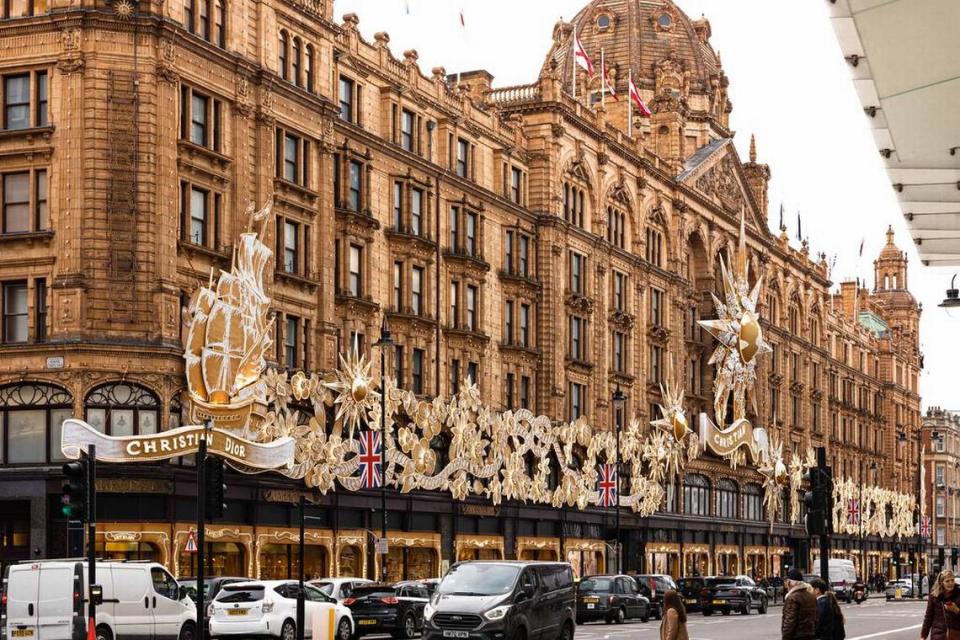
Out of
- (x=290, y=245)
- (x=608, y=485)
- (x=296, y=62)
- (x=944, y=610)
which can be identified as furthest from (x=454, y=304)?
(x=944, y=610)

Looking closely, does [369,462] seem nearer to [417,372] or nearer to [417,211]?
[417,372]

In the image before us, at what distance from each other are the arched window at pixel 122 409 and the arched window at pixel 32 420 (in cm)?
76

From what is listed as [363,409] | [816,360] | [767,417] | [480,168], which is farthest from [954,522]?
[363,409]

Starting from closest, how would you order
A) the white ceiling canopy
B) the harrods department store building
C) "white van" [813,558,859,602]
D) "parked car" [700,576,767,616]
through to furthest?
the white ceiling canopy
the harrods department store building
"parked car" [700,576,767,616]
"white van" [813,558,859,602]

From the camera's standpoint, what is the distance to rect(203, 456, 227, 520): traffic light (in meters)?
32.8

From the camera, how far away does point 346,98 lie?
6438 centimetres

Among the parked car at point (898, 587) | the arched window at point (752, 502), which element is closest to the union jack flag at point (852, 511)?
the arched window at point (752, 502)

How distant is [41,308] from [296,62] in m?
14.4

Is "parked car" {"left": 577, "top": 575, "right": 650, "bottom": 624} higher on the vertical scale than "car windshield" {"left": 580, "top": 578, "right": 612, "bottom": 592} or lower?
lower

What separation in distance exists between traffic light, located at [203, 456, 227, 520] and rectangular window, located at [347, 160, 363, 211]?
31.2 m

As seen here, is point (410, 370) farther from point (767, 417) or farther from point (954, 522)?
point (954, 522)

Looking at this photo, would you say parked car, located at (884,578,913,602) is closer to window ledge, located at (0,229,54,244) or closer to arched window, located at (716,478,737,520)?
arched window, located at (716,478,737,520)

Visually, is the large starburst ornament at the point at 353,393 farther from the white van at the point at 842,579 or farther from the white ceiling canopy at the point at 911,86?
the white ceiling canopy at the point at 911,86

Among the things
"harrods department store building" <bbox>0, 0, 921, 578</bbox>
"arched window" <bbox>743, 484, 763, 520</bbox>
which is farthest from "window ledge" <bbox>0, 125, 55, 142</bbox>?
"arched window" <bbox>743, 484, 763, 520</bbox>
